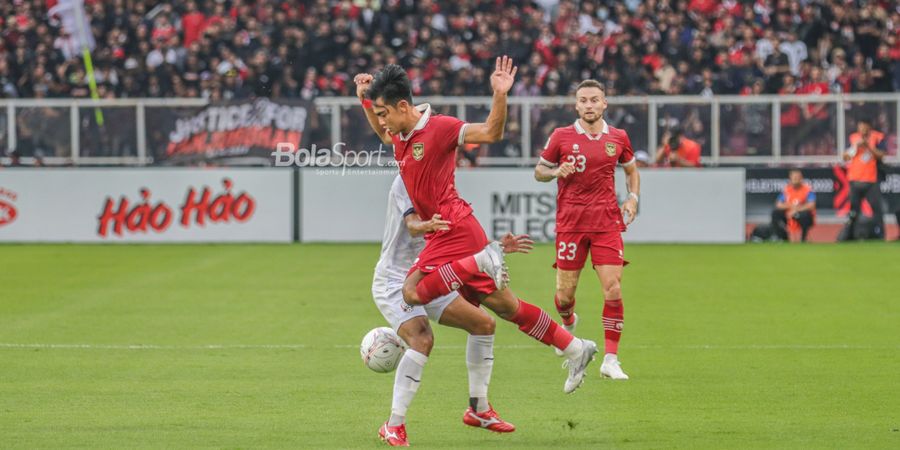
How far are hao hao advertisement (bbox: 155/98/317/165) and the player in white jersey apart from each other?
17.5 metres

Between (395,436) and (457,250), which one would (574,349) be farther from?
(395,436)

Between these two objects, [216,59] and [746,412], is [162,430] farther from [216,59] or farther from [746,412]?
[216,59]

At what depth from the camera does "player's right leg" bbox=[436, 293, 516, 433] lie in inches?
319

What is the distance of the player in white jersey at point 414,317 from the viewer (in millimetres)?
7941

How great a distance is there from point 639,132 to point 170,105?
8732mm

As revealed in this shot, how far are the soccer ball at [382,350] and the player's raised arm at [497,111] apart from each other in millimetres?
1339

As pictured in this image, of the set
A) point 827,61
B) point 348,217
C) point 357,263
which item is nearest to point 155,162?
point 348,217

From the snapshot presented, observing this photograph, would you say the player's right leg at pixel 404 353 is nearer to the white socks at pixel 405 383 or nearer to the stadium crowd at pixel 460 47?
the white socks at pixel 405 383

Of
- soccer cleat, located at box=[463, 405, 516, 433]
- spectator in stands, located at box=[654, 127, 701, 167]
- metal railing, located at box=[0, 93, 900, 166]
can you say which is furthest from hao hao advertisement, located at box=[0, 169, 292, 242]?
soccer cleat, located at box=[463, 405, 516, 433]

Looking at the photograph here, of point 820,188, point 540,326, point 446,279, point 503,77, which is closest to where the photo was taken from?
point 503,77

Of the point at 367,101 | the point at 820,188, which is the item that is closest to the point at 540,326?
the point at 367,101

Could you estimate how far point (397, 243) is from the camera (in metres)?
8.34

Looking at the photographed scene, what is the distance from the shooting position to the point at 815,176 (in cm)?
2570

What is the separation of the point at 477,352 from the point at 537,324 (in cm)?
39
